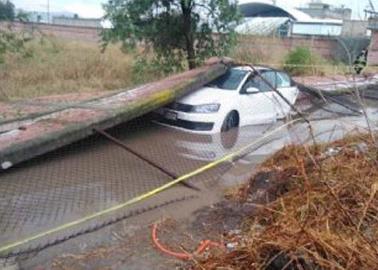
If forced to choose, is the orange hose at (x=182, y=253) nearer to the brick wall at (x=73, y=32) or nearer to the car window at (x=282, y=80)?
the car window at (x=282, y=80)

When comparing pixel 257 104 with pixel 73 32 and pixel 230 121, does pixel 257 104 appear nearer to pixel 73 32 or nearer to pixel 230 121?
pixel 230 121

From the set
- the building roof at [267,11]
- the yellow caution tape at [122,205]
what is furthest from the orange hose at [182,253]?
the building roof at [267,11]

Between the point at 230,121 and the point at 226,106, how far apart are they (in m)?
0.38

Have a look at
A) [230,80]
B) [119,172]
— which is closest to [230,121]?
[230,80]

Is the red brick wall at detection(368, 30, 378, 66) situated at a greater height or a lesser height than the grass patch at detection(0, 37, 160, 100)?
greater

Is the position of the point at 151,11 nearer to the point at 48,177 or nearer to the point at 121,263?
the point at 48,177

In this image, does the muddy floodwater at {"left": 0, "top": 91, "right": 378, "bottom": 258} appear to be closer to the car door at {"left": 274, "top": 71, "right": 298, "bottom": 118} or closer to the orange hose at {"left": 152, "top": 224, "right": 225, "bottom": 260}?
the orange hose at {"left": 152, "top": 224, "right": 225, "bottom": 260}

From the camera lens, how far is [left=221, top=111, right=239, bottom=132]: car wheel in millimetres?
10680

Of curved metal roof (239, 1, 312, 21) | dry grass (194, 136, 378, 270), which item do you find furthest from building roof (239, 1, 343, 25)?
dry grass (194, 136, 378, 270)

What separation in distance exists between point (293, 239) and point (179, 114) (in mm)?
6704

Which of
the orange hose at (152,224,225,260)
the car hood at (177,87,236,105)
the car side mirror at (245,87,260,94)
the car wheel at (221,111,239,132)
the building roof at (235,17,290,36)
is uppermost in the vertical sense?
the building roof at (235,17,290,36)

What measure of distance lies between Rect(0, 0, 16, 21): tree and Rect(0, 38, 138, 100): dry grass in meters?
1.83

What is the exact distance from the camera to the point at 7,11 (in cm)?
1453

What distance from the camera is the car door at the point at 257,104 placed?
11.1m
